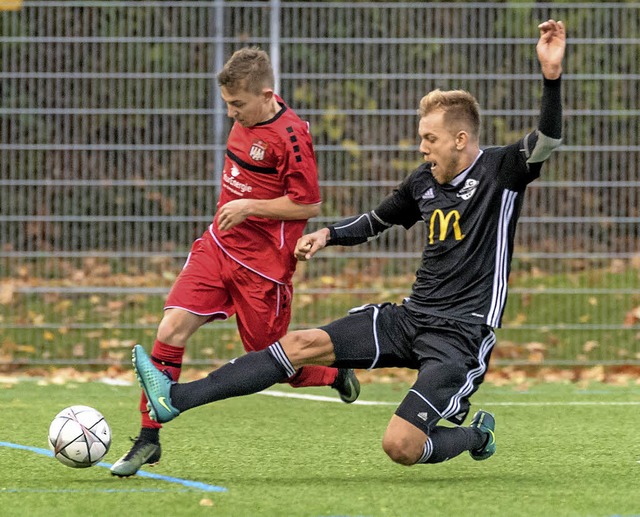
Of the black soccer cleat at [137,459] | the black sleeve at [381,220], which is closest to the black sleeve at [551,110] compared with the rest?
the black sleeve at [381,220]

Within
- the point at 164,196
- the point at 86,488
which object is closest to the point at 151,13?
the point at 164,196

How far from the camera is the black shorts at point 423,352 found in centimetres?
566

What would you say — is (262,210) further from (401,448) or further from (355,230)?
(401,448)

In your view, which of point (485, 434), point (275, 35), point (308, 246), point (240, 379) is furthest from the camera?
point (275, 35)

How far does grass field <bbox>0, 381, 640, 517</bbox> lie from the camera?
5.18 meters

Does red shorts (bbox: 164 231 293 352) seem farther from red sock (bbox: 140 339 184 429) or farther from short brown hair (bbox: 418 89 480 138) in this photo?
short brown hair (bbox: 418 89 480 138)

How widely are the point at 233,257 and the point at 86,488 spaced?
5.17ft

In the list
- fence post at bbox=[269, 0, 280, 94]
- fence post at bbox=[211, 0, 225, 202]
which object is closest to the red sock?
fence post at bbox=[211, 0, 225, 202]

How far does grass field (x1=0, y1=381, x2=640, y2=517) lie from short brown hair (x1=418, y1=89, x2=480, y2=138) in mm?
1530

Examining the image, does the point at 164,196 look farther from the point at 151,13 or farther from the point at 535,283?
the point at 535,283

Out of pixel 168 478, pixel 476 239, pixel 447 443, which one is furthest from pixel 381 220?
pixel 168 478

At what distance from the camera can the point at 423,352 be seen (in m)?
5.77

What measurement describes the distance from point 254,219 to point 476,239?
1.35m

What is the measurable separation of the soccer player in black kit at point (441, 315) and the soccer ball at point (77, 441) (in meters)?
0.41
